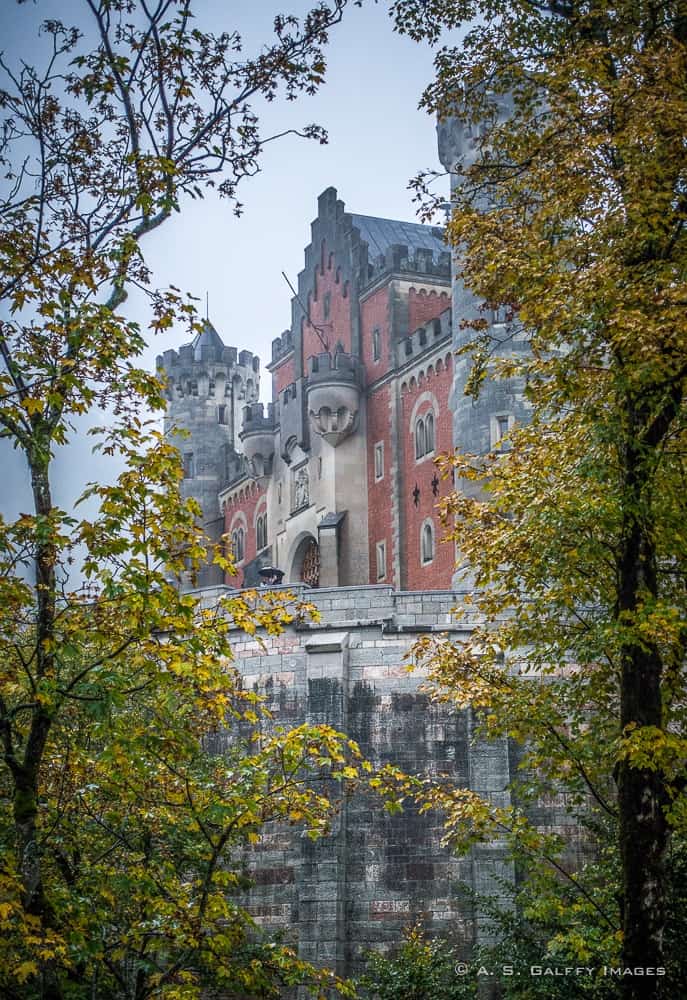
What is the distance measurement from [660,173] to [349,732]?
44.6ft

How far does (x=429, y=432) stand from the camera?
1679 inches

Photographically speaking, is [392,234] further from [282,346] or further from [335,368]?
[335,368]

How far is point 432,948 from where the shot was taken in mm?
20062

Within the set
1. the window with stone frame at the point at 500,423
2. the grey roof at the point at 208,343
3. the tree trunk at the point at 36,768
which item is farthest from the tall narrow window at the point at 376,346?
the tree trunk at the point at 36,768

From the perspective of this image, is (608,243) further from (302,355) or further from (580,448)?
(302,355)

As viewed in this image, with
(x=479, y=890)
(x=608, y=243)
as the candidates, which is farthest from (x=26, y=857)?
(x=479, y=890)

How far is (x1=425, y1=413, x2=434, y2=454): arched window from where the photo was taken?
139 feet

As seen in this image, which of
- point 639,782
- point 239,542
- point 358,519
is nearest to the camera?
point 639,782

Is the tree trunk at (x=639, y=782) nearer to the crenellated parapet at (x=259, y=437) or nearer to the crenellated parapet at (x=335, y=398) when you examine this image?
the crenellated parapet at (x=335, y=398)

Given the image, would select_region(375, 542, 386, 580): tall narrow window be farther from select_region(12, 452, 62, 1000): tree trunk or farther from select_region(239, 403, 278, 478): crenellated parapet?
select_region(12, 452, 62, 1000): tree trunk

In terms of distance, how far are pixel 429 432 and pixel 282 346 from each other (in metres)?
15.0

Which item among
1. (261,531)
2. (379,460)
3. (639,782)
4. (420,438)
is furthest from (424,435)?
(639,782)

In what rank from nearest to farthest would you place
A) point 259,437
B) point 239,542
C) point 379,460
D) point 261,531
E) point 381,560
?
point 381,560 → point 379,460 → point 259,437 → point 261,531 → point 239,542

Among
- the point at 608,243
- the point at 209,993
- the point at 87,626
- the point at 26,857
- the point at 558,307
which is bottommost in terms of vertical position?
the point at 209,993
